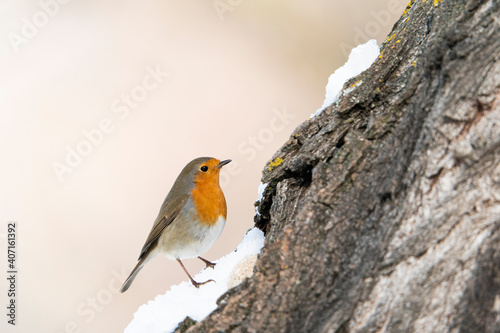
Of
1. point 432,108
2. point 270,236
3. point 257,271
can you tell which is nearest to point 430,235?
point 432,108

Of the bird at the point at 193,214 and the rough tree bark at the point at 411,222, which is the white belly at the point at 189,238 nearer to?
the bird at the point at 193,214

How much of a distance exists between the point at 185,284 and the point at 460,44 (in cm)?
213

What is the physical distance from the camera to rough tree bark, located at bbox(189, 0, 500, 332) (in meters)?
1.87

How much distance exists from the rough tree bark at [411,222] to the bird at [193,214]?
2.20 metres

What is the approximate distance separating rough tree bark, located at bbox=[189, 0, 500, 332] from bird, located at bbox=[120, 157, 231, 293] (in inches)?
86.7

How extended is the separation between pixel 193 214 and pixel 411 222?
272cm

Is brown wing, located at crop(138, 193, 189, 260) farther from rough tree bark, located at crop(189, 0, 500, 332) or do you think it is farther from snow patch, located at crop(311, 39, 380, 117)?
rough tree bark, located at crop(189, 0, 500, 332)

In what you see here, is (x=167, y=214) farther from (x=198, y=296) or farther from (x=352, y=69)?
(x=352, y=69)

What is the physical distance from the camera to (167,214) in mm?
4559

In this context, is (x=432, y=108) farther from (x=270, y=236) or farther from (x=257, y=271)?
(x=270, y=236)

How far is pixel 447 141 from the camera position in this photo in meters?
1.95

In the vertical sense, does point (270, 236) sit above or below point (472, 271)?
above

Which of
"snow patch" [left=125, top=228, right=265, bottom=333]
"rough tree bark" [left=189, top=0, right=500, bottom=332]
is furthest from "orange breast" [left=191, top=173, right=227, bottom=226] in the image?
"rough tree bark" [left=189, top=0, right=500, bottom=332]

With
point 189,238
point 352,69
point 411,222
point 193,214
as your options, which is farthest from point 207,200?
point 411,222
